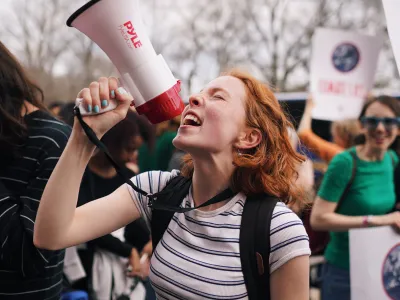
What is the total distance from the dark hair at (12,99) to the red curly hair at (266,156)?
0.72 meters

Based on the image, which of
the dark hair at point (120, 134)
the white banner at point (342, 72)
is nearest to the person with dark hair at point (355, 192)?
the dark hair at point (120, 134)

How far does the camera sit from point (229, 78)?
1.91 metres

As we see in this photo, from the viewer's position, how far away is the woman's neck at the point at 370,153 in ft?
11.5

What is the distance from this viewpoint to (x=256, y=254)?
1.64m

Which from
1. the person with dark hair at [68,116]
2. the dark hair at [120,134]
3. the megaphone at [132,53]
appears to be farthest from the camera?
the dark hair at [120,134]

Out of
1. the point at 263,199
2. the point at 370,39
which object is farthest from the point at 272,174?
A: the point at 370,39

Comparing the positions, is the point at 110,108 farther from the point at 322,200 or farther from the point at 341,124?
the point at 341,124

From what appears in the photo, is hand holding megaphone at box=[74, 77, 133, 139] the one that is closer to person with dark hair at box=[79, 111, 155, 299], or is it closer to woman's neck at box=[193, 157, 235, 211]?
woman's neck at box=[193, 157, 235, 211]

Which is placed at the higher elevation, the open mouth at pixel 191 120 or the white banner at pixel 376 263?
the open mouth at pixel 191 120

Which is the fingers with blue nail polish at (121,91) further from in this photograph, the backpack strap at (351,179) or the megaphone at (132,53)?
the backpack strap at (351,179)

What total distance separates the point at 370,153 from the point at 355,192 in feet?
→ 0.91

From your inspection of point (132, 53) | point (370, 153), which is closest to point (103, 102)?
→ point (132, 53)

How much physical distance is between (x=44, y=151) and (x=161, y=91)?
619 millimetres

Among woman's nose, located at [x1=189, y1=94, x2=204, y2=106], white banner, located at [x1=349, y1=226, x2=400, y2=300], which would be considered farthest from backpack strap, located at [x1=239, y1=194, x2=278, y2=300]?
white banner, located at [x1=349, y1=226, x2=400, y2=300]
